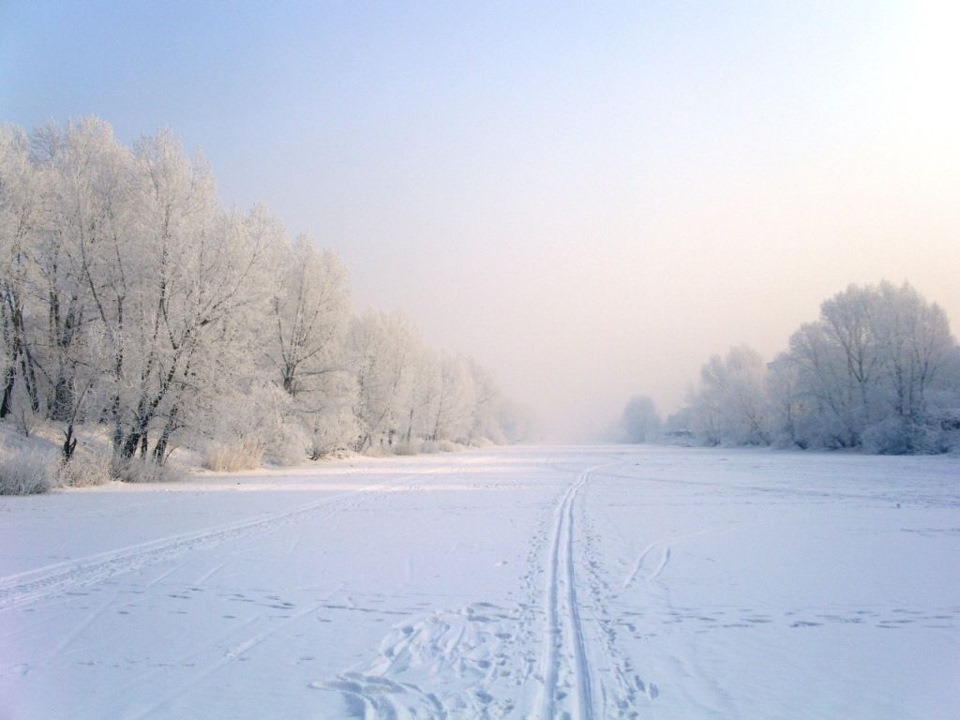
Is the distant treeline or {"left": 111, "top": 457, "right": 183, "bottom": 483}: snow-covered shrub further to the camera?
the distant treeline

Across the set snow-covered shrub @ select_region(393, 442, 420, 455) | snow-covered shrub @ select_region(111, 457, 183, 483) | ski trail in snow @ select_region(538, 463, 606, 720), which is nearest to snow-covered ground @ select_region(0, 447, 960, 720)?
ski trail in snow @ select_region(538, 463, 606, 720)

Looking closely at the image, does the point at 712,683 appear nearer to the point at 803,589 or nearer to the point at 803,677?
the point at 803,677

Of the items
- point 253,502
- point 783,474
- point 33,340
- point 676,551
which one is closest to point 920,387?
point 783,474

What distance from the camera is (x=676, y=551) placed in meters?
9.20

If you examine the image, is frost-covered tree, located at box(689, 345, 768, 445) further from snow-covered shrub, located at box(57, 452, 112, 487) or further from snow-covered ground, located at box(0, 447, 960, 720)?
snow-covered shrub, located at box(57, 452, 112, 487)

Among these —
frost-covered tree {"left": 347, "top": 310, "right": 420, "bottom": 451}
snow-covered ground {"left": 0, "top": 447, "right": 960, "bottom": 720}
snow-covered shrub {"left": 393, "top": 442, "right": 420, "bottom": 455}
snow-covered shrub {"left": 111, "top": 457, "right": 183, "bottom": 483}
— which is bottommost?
snow-covered shrub {"left": 393, "top": 442, "right": 420, "bottom": 455}

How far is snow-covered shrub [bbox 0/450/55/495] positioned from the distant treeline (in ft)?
162

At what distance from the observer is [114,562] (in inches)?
315

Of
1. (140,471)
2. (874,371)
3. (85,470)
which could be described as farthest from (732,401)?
(85,470)

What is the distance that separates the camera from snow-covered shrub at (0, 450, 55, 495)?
49.6 ft

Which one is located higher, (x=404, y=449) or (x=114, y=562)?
(x=114, y=562)

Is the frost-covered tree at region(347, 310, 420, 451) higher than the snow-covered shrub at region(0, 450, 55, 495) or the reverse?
higher

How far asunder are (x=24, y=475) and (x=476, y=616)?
15.5 meters

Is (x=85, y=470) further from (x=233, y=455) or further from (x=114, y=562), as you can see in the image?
(x=114, y=562)
